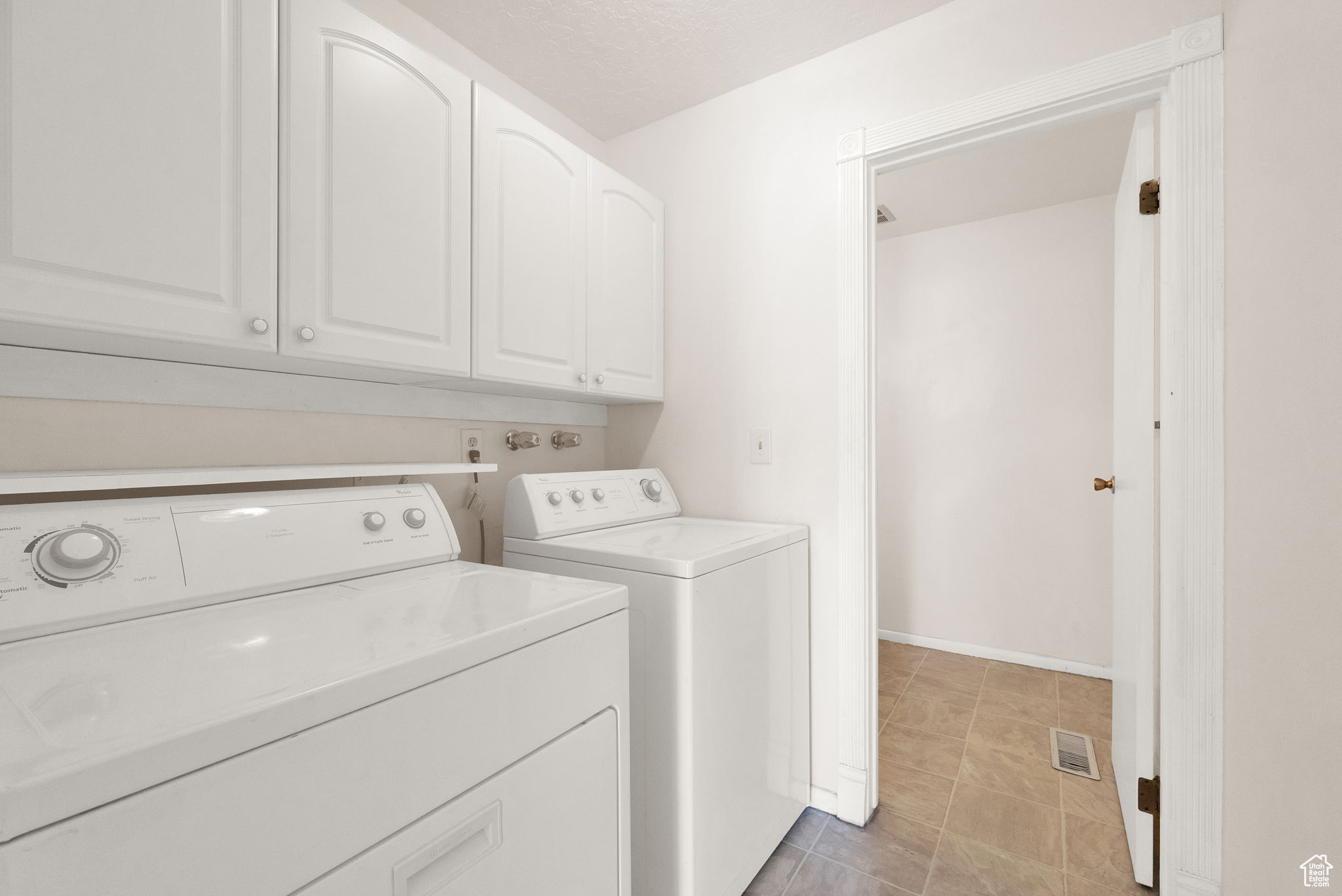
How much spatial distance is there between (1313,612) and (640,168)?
2319 millimetres

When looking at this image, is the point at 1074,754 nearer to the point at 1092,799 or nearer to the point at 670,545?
the point at 1092,799

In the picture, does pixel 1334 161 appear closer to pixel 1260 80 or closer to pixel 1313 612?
pixel 1260 80

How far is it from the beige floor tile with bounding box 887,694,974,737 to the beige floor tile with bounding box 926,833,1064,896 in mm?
699

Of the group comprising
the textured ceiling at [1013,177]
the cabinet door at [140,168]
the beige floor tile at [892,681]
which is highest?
the textured ceiling at [1013,177]

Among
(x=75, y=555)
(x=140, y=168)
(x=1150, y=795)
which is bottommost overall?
(x=1150, y=795)

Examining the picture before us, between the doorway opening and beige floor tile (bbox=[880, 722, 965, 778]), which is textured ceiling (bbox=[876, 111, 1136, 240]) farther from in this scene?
beige floor tile (bbox=[880, 722, 965, 778])

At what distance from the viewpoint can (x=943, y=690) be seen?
269cm

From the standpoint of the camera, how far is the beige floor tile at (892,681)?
2701 millimetres

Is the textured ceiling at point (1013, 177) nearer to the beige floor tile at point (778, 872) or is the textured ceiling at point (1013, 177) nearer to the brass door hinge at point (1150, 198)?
the brass door hinge at point (1150, 198)

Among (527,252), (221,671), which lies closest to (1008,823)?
(221,671)

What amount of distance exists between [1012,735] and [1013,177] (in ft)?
8.12

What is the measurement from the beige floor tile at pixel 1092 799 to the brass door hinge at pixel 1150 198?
5.86 ft

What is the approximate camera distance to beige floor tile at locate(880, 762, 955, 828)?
5.83 feet

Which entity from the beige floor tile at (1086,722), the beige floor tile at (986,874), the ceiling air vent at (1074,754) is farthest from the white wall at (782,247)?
the beige floor tile at (1086,722)
